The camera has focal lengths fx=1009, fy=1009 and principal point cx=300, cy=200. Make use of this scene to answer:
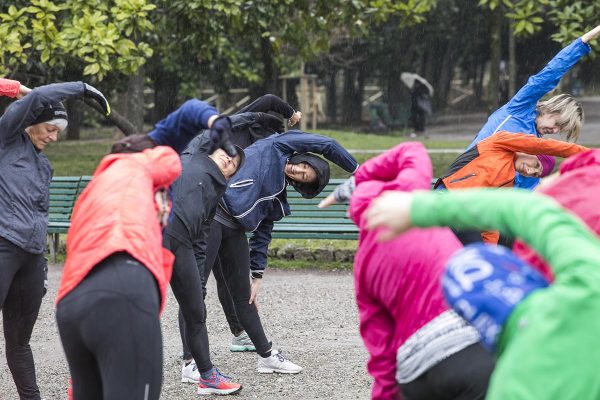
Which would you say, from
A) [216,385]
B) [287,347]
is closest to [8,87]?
[216,385]

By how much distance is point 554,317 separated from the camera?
2.58 metres

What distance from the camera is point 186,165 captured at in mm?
6012

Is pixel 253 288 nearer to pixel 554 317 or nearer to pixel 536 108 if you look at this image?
pixel 536 108

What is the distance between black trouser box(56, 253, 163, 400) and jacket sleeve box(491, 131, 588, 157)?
285 centimetres

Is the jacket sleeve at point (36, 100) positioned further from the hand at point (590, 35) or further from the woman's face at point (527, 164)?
the hand at point (590, 35)

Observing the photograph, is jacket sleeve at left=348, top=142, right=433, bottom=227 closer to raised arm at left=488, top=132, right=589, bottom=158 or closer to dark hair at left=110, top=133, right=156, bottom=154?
dark hair at left=110, top=133, right=156, bottom=154

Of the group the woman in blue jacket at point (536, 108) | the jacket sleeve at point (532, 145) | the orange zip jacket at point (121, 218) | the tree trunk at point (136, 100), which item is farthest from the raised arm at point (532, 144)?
the tree trunk at point (136, 100)

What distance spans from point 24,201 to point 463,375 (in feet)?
9.68

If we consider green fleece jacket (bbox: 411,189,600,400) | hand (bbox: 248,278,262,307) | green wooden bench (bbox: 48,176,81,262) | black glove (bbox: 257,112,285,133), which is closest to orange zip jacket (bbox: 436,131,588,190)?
black glove (bbox: 257,112,285,133)

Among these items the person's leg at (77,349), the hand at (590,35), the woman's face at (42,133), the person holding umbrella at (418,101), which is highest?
the hand at (590,35)

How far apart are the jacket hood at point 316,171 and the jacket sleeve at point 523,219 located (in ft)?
10.4

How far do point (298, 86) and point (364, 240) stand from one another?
30010 mm

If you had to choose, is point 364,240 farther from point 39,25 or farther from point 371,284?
point 39,25

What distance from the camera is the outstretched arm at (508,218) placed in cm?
258
